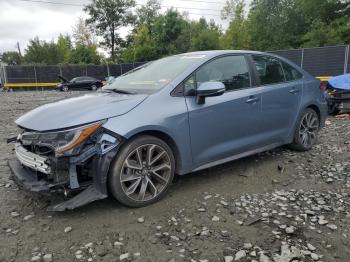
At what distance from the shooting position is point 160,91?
3.54 meters

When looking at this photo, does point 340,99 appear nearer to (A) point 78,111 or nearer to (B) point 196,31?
(A) point 78,111

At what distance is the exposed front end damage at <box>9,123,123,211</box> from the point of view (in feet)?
9.72

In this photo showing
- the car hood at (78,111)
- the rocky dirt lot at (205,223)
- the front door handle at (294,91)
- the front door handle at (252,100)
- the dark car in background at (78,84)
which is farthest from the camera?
the dark car in background at (78,84)

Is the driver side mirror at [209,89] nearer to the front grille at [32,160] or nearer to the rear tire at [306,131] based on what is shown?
the front grille at [32,160]

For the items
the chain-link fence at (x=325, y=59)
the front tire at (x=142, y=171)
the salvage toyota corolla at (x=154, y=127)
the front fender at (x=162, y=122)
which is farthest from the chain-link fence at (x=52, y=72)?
the front tire at (x=142, y=171)

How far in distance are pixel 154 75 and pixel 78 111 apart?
1.18 meters

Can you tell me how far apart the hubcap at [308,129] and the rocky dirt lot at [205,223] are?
0.90 metres

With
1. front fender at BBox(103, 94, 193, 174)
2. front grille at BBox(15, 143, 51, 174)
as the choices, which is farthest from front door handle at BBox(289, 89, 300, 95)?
front grille at BBox(15, 143, 51, 174)

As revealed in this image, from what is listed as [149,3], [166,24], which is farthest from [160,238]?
[149,3]

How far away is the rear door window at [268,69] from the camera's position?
4492 millimetres

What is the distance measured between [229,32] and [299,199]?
3855cm

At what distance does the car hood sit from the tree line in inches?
1159

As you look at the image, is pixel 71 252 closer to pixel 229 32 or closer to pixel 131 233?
pixel 131 233

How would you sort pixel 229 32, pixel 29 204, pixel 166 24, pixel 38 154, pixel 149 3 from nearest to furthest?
pixel 38 154, pixel 29 204, pixel 229 32, pixel 166 24, pixel 149 3
